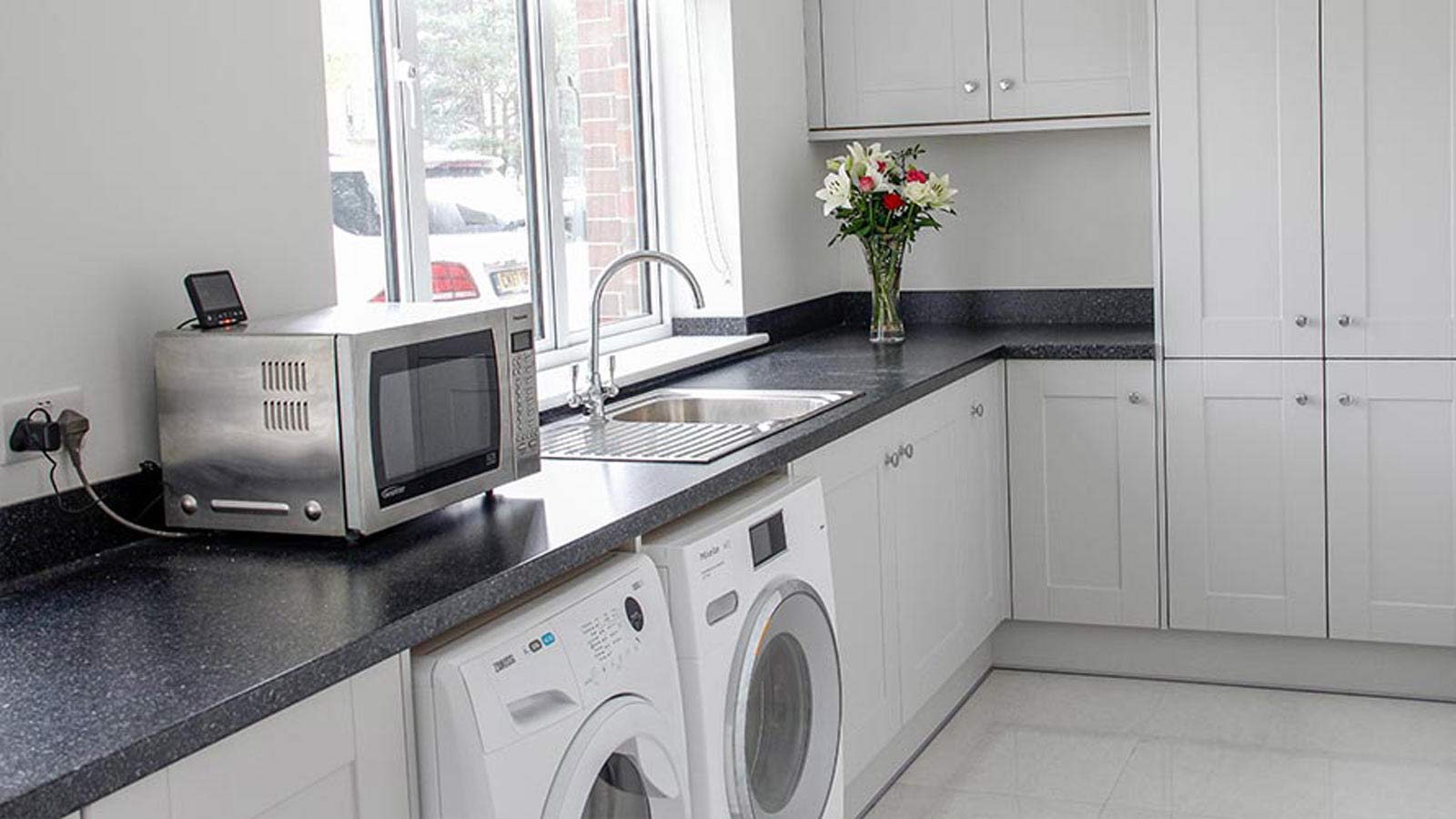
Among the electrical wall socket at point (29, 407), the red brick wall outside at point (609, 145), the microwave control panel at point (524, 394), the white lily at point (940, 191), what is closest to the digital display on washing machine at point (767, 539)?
the microwave control panel at point (524, 394)

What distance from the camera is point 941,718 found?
4000 millimetres

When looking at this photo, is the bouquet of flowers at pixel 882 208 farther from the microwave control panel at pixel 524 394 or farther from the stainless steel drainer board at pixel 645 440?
the microwave control panel at pixel 524 394

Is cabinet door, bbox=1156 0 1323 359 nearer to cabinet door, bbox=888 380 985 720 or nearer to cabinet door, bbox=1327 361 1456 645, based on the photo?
cabinet door, bbox=1327 361 1456 645

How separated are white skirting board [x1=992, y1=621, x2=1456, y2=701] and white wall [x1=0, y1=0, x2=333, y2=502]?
2.38 metres

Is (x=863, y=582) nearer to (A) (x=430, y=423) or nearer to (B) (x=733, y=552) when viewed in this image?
(B) (x=733, y=552)

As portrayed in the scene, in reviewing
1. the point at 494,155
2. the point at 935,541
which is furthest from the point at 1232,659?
the point at 494,155

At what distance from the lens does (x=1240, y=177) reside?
3.98 meters

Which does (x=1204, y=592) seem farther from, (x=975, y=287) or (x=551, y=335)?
(x=551, y=335)

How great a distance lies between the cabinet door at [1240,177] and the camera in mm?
3912

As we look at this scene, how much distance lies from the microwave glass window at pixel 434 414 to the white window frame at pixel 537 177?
2.54 feet

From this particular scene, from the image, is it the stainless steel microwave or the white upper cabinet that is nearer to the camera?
the stainless steel microwave

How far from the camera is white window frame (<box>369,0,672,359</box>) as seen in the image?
3135 mm

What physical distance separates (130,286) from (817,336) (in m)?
2.56

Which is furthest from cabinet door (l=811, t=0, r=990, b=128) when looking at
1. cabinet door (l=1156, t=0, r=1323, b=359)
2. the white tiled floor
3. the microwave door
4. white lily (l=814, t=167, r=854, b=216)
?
the microwave door
